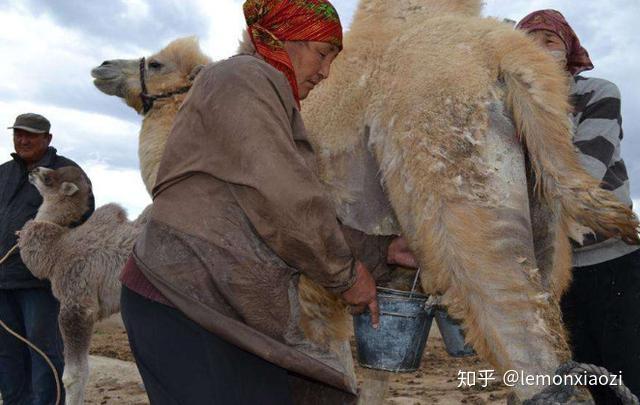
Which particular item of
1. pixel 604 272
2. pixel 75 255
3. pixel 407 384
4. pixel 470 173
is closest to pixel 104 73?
pixel 75 255

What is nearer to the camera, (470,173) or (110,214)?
(470,173)

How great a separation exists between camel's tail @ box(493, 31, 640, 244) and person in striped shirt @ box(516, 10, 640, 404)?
11.2 inches

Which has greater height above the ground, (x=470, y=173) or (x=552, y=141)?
(x=552, y=141)

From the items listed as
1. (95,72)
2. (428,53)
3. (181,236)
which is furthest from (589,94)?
(95,72)

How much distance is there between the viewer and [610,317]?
344 centimetres

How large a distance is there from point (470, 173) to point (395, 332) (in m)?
0.78

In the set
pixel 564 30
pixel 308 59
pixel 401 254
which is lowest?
pixel 401 254

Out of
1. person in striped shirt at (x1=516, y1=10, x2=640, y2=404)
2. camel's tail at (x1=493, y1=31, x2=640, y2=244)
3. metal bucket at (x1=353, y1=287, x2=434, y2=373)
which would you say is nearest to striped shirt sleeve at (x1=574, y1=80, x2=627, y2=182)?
person in striped shirt at (x1=516, y1=10, x2=640, y2=404)

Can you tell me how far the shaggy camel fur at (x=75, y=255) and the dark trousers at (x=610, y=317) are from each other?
4157mm

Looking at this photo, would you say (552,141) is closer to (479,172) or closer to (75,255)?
(479,172)

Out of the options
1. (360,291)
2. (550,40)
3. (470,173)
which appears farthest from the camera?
(550,40)

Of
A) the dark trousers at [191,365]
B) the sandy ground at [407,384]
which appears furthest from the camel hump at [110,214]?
the dark trousers at [191,365]

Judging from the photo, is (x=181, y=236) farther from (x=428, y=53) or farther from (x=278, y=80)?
(x=428, y=53)

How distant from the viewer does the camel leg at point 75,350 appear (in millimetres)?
5820
